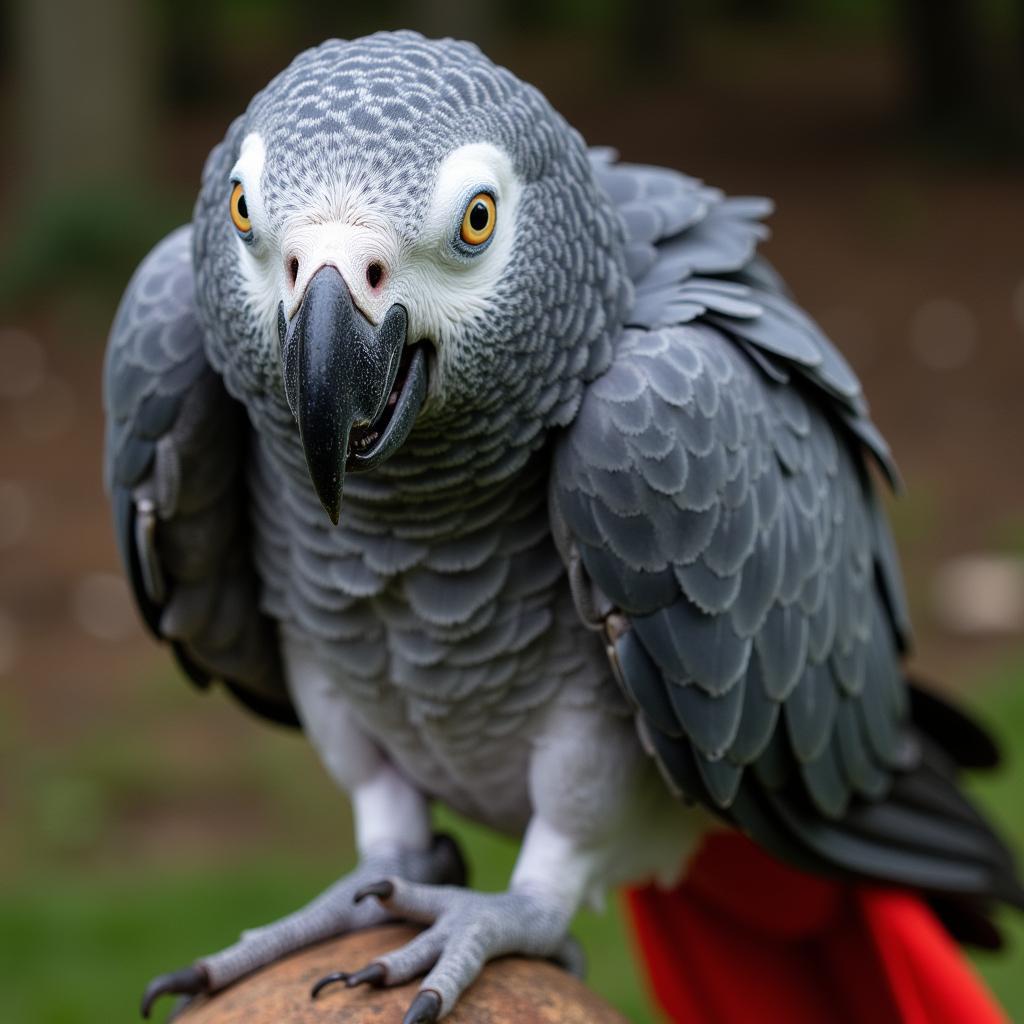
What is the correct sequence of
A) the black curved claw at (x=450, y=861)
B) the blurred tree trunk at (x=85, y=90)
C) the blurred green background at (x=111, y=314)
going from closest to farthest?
the black curved claw at (x=450, y=861), the blurred green background at (x=111, y=314), the blurred tree trunk at (x=85, y=90)

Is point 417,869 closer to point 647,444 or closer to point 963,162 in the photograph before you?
point 647,444

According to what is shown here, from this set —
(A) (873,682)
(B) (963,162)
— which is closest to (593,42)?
(B) (963,162)

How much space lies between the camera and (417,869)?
1.79 metres

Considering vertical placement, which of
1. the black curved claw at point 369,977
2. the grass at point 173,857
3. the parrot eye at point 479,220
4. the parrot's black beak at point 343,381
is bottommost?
the grass at point 173,857

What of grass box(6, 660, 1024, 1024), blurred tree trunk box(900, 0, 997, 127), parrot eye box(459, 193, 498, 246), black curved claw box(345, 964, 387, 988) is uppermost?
blurred tree trunk box(900, 0, 997, 127)

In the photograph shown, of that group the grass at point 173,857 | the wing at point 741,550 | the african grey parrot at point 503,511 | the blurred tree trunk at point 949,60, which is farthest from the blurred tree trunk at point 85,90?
the wing at point 741,550

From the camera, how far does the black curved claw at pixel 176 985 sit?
1567mm

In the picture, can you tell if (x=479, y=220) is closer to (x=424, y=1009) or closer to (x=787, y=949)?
(x=424, y=1009)

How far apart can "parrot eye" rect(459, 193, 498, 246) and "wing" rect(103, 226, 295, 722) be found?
43cm

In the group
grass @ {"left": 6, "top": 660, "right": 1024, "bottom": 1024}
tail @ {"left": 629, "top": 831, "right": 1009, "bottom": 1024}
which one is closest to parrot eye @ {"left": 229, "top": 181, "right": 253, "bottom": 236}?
tail @ {"left": 629, "top": 831, "right": 1009, "bottom": 1024}

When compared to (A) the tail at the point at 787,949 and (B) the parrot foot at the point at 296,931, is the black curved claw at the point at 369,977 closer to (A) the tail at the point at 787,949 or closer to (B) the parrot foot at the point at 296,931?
(B) the parrot foot at the point at 296,931

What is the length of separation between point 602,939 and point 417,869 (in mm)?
1519

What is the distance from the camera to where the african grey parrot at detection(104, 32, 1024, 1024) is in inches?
49.8

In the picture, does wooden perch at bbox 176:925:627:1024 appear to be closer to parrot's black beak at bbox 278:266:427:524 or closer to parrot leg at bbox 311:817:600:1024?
parrot leg at bbox 311:817:600:1024
